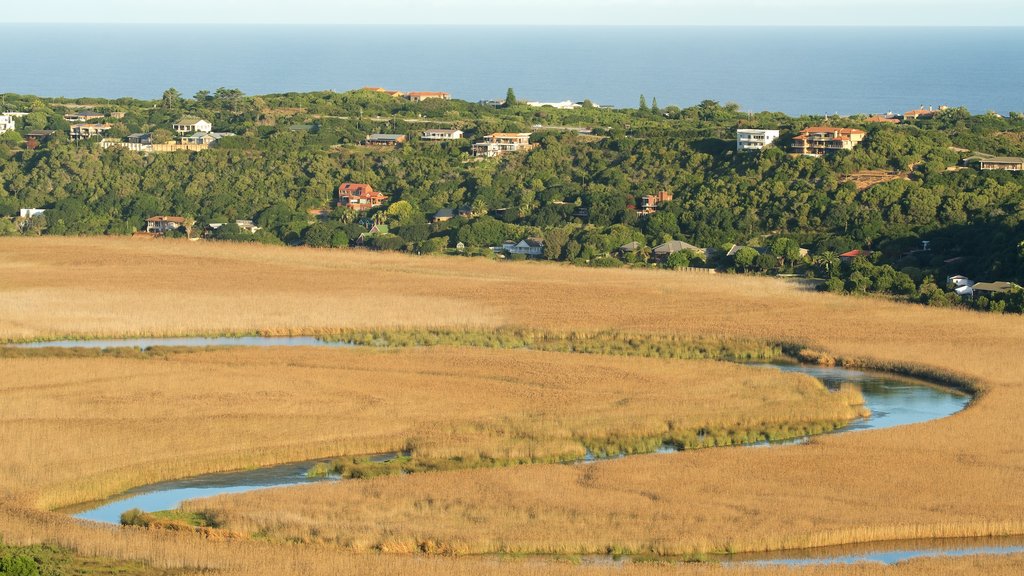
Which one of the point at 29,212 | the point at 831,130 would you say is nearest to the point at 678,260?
the point at 831,130

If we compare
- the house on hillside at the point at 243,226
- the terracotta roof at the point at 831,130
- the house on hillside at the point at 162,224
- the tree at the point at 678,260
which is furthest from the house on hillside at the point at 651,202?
the house on hillside at the point at 162,224

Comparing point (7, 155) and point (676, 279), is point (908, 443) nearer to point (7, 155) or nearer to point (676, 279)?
point (676, 279)

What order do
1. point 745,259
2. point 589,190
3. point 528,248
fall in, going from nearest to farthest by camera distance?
point 745,259 < point 528,248 < point 589,190

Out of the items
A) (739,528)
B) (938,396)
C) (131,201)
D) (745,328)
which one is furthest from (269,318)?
(131,201)

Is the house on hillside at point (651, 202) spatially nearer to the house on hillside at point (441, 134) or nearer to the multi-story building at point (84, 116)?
the house on hillside at point (441, 134)

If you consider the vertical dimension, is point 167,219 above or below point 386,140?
below

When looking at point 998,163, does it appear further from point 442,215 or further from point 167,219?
point 167,219

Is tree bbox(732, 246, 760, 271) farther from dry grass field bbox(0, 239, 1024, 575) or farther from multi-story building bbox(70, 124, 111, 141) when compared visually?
multi-story building bbox(70, 124, 111, 141)
